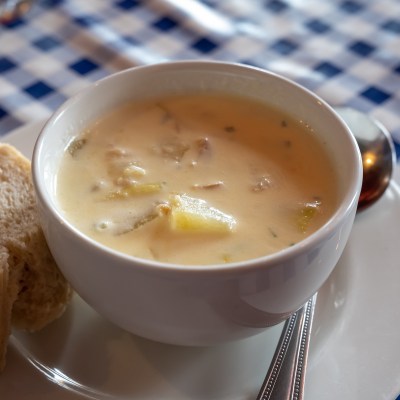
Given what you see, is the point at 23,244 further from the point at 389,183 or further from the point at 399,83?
the point at 399,83

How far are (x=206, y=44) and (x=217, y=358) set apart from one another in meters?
1.31

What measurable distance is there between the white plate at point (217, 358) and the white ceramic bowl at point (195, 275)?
80 mm

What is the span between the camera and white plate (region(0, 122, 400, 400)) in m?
1.03

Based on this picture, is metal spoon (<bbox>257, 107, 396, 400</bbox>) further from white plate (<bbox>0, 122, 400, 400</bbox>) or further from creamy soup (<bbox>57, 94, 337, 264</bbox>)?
creamy soup (<bbox>57, 94, 337, 264</bbox>)

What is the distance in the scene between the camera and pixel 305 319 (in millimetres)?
1151

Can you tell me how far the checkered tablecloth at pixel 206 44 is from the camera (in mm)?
1934

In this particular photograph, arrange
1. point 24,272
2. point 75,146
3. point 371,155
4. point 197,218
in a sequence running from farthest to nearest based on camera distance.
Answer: point 371,155 → point 75,146 → point 24,272 → point 197,218

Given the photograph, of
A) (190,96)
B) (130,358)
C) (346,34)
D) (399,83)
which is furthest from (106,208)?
(346,34)

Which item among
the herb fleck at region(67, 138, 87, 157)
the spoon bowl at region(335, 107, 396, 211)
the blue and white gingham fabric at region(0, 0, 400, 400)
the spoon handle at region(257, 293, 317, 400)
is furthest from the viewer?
the blue and white gingham fabric at region(0, 0, 400, 400)

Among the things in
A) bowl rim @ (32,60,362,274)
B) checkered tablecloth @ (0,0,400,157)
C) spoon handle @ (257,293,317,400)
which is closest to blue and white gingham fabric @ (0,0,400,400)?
checkered tablecloth @ (0,0,400,157)

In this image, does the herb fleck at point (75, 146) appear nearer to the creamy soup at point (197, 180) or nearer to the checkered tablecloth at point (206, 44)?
the creamy soup at point (197, 180)

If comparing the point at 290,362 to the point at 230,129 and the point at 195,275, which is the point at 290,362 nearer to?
the point at 195,275

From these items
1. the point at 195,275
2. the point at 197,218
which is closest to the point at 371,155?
the point at 197,218

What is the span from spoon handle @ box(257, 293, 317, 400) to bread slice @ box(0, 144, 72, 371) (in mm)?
410
